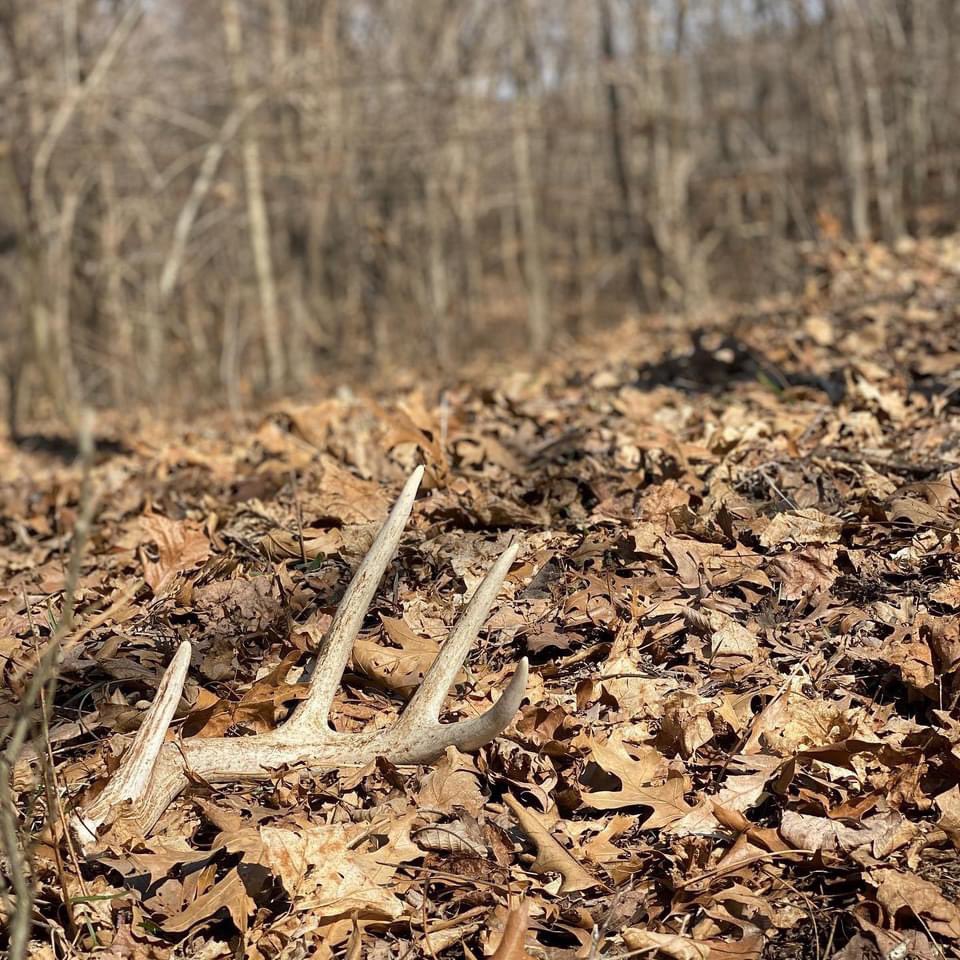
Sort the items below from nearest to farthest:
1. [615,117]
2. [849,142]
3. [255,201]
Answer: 1. [255,201]
2. [849,142]
3. [615,117]

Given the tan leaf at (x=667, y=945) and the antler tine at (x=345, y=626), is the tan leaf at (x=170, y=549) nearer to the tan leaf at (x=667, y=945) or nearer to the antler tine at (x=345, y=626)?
the antler tine at (x=345, y=626)

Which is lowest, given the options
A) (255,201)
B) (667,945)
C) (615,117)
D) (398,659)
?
(667,945)

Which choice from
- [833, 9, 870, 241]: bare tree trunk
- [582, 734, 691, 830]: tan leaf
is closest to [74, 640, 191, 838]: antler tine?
[582, 734, 691, 830]: tan leaf

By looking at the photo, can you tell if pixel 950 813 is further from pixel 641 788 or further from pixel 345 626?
pixel 345 626

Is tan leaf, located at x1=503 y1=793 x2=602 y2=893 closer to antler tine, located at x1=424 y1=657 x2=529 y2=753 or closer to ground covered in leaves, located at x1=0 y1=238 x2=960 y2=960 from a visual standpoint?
ground covered in leaves, located at x1=0 y1=238 x2=960 y2=960

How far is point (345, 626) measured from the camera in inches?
114

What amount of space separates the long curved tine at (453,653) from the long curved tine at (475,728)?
0.04 metres

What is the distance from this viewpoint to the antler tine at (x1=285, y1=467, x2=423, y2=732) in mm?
2766

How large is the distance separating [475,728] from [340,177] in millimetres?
16690

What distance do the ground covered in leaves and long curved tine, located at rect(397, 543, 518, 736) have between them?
0.15m

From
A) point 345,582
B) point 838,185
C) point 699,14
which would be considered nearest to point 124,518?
point 345,582

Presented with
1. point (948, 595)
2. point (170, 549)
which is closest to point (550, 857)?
point (948, 595)

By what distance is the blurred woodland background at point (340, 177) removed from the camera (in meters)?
12.7

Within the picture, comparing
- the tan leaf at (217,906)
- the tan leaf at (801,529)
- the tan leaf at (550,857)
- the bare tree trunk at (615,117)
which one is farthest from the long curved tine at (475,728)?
the bare tree trunk at (615,117)
